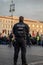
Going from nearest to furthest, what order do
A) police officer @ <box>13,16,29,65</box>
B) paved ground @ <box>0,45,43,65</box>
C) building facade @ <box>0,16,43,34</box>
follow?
police officer @ <box>13,16,29,65</box>
paved ground @ <box>0,45,43,65</box>
building facade @ <box>0,16,43,34</box>

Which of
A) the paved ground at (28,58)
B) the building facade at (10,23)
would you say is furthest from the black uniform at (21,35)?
the building facade at (10,23)

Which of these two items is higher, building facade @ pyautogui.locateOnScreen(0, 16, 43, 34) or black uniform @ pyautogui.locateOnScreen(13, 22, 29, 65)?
black uniform @ pyautogui.locateOnScreen(13, 22, 29, 65)

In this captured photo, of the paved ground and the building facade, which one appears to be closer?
the paved ground

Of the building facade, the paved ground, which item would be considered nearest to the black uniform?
the paved ground

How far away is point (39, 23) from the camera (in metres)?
160

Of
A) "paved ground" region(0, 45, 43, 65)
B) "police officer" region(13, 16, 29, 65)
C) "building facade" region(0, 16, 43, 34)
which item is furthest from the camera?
"building facade" region(0, 16, 43, 34)

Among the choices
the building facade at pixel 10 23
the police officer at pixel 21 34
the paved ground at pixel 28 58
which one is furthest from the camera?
the building facade at pixel 10 23

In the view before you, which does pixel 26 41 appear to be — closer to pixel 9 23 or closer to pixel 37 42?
pixel 37 42

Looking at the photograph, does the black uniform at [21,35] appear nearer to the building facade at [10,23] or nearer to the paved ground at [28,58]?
the paved ground at [28,58]

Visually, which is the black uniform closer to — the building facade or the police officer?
the police officer

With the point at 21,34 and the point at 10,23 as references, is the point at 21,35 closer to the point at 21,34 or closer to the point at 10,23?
the point at 21,34

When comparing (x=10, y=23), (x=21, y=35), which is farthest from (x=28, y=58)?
(x=10, y=23)

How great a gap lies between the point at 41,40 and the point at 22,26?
2519 cm


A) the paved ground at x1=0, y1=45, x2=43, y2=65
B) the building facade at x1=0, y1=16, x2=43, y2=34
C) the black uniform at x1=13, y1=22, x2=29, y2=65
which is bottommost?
the building facade at x1=0, y1=16, x2=43, y2=34
